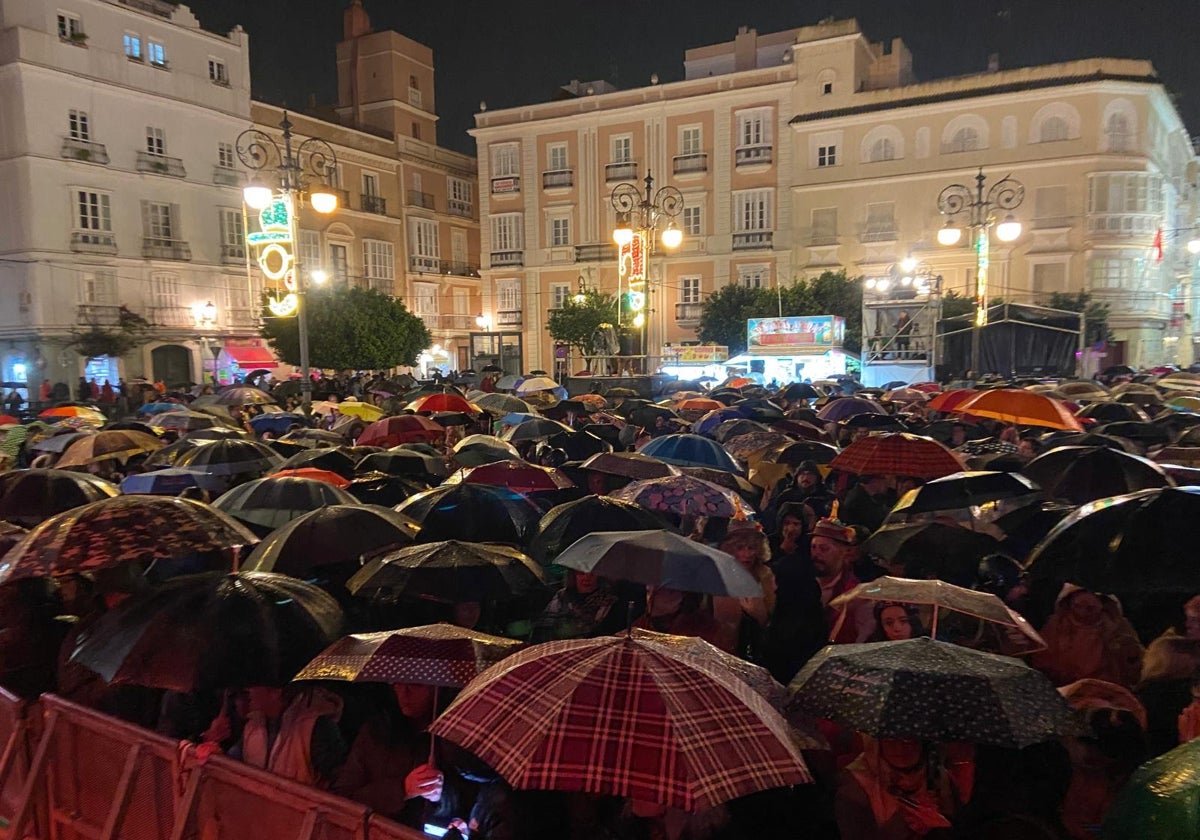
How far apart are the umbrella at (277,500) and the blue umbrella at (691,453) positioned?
10.3ft

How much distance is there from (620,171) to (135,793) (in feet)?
143

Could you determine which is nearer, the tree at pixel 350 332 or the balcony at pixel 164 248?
the tree at pixel 350 332

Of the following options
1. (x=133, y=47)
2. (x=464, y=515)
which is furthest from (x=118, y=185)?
(x=464, y=515)

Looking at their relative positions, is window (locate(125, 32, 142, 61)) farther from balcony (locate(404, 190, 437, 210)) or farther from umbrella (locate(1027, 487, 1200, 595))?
umbrella (locate(1027, 487, 1200, 595))

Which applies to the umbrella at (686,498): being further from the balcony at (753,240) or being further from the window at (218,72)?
the window at (218,72)

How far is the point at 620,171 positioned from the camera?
44.8 m

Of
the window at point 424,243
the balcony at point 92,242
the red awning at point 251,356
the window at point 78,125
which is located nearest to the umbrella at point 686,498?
the red awning at point 251,356

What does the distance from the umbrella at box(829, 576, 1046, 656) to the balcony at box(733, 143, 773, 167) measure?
40.2m

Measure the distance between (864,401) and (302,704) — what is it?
10.0 meters

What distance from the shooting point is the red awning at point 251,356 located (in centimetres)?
3669

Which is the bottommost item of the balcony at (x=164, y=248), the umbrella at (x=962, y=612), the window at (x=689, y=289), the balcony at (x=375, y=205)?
the umbrella at (x=962, y=612)

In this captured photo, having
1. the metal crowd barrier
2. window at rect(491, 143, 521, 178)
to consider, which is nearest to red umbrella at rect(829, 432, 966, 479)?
the metal crowd barrier

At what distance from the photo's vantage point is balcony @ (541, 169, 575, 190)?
150 feet

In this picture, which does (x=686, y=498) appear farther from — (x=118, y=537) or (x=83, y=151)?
(x=83, y=151)
